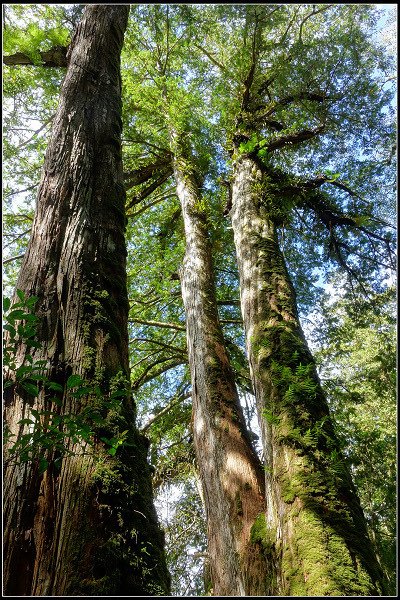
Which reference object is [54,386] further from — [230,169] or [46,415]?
[230,169]

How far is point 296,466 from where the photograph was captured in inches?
113

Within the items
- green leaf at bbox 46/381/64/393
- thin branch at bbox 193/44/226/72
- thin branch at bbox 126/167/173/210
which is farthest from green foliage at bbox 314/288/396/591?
thin branch at bbox 193/44/226/72

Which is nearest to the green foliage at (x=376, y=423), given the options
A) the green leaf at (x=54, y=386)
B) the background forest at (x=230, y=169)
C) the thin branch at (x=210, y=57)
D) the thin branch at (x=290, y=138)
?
the background forest at (x=230, y=169)

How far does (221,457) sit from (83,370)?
248 cm

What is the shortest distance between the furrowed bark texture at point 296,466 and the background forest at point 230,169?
2.82m

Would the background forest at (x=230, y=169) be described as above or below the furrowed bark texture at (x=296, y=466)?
above

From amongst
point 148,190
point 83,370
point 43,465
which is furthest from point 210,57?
point 43,465

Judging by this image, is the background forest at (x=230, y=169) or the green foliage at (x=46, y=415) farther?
the background forest at (x=230, y=169)

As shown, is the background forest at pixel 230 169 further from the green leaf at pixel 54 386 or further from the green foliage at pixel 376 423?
the green leaf at pixel 54 386

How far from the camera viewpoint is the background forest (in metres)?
7.46

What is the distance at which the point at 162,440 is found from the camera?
9.81 metres

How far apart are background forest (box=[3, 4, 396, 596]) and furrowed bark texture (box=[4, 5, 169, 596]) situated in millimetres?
3838

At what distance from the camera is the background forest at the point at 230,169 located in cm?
746

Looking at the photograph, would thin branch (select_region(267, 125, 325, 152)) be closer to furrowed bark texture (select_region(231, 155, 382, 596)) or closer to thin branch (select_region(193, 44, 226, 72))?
furrowed bark texture (select_region(231, 155, 382, 596))
